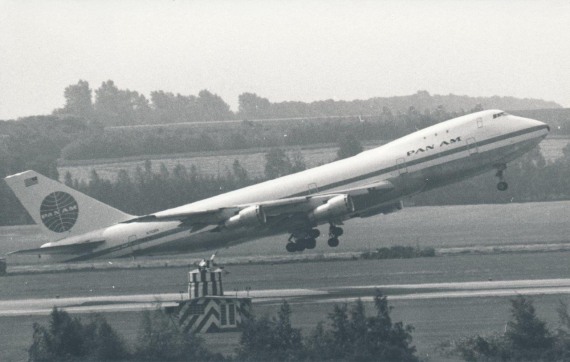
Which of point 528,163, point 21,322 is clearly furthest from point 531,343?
point 528,163

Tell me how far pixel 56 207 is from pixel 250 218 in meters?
11.5

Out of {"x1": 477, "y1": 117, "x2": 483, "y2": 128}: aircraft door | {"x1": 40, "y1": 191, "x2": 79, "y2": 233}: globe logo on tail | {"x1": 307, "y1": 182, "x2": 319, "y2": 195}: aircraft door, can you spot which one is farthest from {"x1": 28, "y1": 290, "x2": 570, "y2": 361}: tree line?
{"x1": 40, "y1": 191, "x2": 79, "y2": 233}: globe logo on tail

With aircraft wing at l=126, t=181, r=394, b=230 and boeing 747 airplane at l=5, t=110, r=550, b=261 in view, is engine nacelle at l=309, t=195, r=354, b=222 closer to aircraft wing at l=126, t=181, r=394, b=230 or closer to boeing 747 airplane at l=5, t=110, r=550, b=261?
boeing 747 airplane at l=5, t=110, r=550, b=261

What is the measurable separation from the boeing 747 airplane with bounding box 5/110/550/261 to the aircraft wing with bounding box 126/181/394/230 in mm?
55

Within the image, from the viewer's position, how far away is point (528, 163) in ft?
322

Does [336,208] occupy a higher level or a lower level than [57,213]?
lower

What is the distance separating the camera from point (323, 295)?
176 feet

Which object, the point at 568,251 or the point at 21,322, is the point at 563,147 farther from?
the point at 21,322

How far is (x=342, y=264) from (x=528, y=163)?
37185mm

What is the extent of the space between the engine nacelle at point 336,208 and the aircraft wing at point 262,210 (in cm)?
19

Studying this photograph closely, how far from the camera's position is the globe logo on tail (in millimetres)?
61031

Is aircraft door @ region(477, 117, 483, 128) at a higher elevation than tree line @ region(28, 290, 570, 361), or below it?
higher

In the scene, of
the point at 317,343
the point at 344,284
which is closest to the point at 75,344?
the point at 317,343

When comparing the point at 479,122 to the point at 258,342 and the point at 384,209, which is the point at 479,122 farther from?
the point at 258,342
